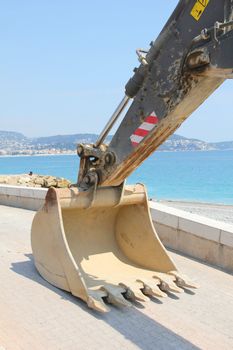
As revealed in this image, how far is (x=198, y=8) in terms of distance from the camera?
3.41m

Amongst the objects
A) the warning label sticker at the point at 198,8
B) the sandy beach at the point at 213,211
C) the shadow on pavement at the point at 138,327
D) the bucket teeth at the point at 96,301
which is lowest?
the sandy beach at the point at 213,211

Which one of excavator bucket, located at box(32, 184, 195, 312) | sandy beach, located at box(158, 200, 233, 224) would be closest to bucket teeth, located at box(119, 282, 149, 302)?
excavator bucket, located at box(32, 184, 195, 312)

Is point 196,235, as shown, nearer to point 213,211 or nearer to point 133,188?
point 133,188

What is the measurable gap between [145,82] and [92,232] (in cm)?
225

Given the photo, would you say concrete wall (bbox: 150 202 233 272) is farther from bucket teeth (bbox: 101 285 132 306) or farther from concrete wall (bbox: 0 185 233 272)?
bucket teeth (bbox: 101 285 132 306)

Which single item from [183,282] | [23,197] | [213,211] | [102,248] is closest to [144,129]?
[183,282]

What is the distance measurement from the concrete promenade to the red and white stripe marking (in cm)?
164

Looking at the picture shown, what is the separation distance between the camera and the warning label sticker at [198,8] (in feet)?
11.0

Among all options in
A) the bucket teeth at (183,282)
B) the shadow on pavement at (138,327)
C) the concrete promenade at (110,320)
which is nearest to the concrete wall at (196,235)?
the concrete promenade at (110,320)

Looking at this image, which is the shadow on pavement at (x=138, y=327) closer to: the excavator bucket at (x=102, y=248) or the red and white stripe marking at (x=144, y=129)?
the excavator bucket at (x=102, y=248)

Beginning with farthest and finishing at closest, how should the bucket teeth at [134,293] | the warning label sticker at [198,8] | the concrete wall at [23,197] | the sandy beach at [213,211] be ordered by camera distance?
the sandy beach at [213,211] < the concrete wall at [23,197] < the bucket teeth at [134,293] < the warning label sticker at [198,8]

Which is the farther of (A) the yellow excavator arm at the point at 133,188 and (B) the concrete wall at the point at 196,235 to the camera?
(B) the concrete wall at the point at 196,235

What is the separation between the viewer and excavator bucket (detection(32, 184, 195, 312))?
180 inches

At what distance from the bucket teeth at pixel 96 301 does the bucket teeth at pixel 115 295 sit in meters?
0.06
